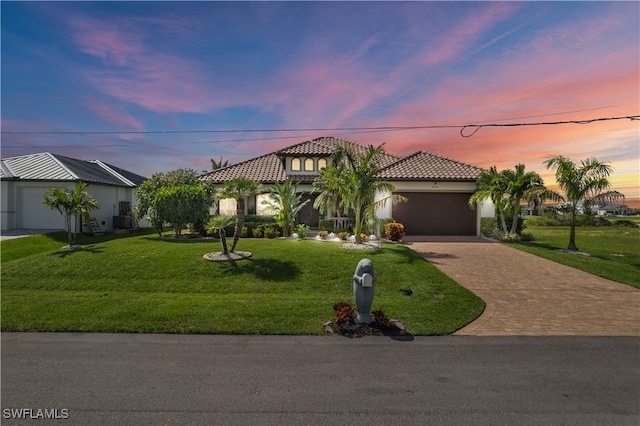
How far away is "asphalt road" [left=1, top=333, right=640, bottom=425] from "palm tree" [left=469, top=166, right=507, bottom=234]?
47.2 ft

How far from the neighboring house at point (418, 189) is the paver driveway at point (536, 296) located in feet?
18.6

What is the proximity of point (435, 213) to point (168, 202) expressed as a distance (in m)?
17.4

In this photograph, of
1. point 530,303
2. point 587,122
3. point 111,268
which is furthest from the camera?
point 587,122

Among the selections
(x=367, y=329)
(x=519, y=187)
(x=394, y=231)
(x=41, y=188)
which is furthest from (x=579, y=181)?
(x=41, y=188)

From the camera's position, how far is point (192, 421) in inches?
168

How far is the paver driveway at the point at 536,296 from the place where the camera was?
25.8ft

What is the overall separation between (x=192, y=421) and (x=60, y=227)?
24764mm

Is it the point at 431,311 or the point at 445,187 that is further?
the point at 445,187

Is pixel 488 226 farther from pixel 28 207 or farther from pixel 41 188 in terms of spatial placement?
pixel 28 207

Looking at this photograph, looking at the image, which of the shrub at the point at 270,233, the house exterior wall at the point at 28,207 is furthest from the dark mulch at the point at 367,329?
Result: the house exterior wall at the point at 28,207

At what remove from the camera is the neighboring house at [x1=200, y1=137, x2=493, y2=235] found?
21953 millimetres

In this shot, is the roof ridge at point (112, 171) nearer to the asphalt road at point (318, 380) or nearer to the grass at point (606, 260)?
the asphalt road at point (318, 380)

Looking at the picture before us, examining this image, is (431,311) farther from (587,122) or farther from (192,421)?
(587,122)

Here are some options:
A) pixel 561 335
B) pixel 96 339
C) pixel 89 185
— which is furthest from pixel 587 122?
pixel 89 185
